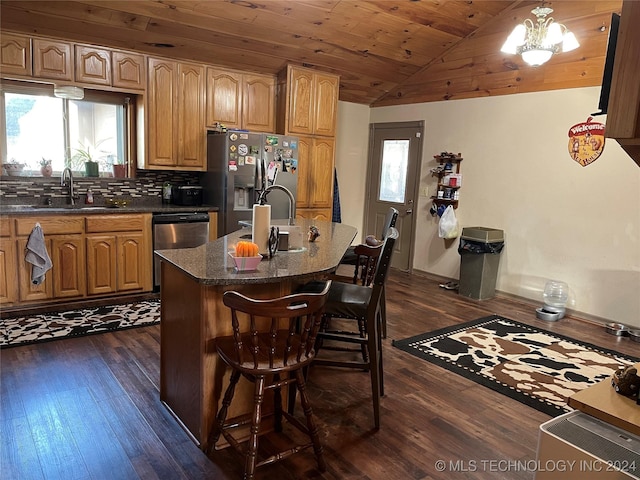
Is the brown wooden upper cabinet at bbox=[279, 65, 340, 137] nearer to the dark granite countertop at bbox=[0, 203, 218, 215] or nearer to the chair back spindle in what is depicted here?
the dark granite countertop at bbox=[0, 203, 218, 215]

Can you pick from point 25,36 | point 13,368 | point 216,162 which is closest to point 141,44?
point 25,36

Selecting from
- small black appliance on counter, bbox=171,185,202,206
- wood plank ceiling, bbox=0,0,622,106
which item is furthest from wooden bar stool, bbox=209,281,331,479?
wood plank ceiling, bbox=0,0,622,106

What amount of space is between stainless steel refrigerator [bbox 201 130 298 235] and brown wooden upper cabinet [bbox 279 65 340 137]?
38cm

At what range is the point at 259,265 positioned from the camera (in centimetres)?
234

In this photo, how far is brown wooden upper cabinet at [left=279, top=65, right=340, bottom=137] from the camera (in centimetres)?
543

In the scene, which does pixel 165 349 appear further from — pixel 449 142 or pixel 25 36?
pixel 449 142

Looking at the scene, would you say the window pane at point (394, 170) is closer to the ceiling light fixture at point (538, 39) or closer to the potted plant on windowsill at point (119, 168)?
the ceiling light fixture at point (538, 39)

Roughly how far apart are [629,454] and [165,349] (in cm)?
218

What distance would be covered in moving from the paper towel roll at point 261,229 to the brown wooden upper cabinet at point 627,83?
178 centimetres

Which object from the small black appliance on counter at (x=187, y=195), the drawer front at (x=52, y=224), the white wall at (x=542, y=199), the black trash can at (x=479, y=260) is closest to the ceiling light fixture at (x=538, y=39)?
the white wall at (x=542, y=199)

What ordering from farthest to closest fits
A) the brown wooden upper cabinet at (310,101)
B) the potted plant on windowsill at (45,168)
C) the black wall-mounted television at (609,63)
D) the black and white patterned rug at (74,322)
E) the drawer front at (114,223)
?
the brown wooden upper cabinet at (310,101)
the potted plant on windowsill at (45,168)
the drawer front at (114,223)
the black and white patterned rug at (74,322)
the black wall-mounted television at (609,63)

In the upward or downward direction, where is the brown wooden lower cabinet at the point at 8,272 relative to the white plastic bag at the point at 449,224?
downward

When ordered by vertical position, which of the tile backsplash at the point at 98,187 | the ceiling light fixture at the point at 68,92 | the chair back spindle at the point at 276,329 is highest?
the ceiling light fixture at the point at 68,92

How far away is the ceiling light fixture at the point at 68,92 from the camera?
4.40 metres
